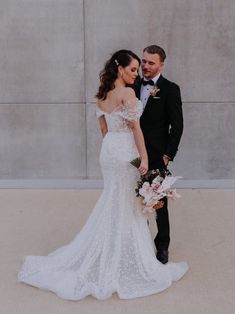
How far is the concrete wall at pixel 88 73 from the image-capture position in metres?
7.41

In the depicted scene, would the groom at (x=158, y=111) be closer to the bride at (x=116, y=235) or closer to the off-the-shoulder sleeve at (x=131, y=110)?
the bride at (x=116, y=235)

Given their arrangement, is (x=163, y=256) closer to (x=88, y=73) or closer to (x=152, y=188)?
(x=152, y=188)

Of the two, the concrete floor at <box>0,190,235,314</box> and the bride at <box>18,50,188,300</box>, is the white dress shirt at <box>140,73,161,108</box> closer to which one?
the bride at <box>18,50,188,300</box>

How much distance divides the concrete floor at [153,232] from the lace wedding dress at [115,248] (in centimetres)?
12

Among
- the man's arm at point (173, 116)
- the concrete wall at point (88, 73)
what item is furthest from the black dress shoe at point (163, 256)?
the concrete wall at point (88, 73)

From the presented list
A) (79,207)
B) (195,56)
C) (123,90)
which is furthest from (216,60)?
(123,90)

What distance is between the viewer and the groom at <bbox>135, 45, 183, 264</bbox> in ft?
14.2

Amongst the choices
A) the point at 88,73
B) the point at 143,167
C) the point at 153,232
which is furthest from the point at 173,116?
the point at 88,73

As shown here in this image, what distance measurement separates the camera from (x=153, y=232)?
5.42m

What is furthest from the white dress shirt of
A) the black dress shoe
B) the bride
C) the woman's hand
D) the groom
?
the black dress shoe

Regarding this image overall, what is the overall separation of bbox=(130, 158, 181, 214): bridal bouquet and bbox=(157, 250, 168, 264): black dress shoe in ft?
2.37

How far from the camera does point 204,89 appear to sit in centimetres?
752

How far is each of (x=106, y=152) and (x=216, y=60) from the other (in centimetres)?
388

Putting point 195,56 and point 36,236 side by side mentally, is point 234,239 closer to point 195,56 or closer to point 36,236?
point 36,236
